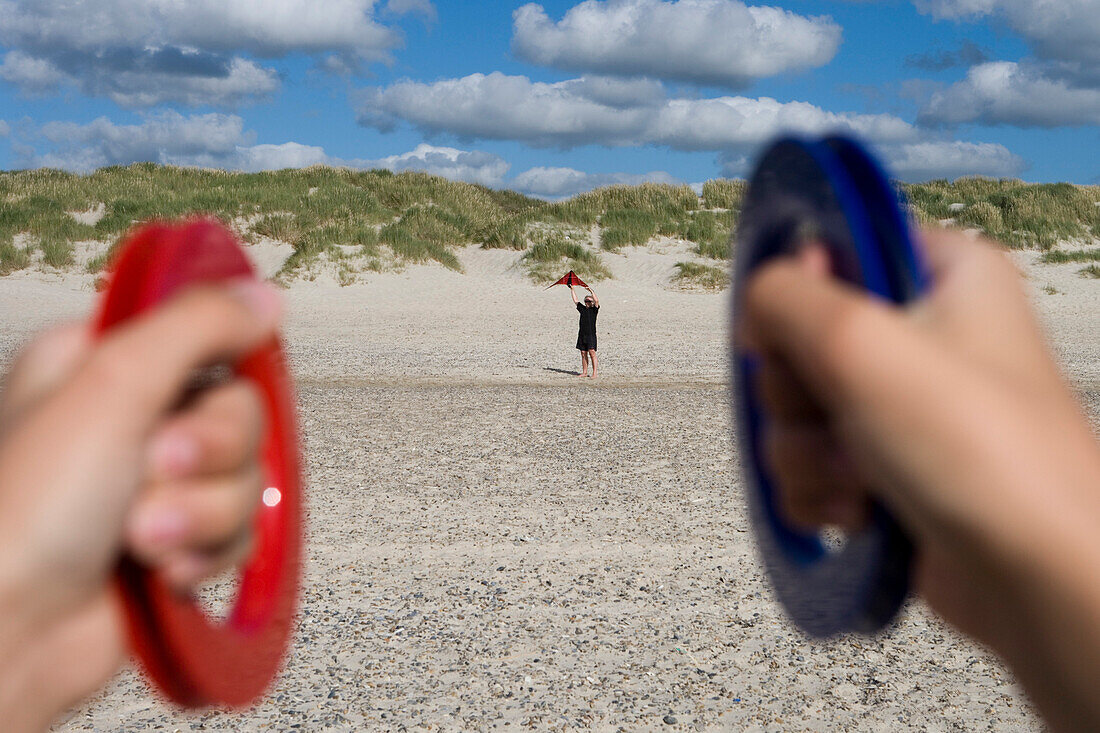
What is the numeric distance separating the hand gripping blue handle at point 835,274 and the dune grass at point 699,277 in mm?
26585

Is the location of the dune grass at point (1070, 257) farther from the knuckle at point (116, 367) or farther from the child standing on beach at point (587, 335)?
the knuckle at point (116, 367)

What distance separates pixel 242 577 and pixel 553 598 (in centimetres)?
455

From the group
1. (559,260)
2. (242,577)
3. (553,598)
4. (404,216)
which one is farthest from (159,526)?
(404,216)

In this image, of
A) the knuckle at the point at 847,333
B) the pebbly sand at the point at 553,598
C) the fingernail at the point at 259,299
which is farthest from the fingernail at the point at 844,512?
the pebbly sand at the point at 553,598

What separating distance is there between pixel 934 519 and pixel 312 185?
37891 millimetres

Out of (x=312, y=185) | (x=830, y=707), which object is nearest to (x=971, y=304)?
(x=830, y=707)

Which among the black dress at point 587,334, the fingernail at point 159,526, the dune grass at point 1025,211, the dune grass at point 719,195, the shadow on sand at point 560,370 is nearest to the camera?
the fingernail at point 159,526

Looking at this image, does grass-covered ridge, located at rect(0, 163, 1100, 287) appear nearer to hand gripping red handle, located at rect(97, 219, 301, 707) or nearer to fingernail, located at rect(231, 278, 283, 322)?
hand gripping red handle, located at rect(97, 219, 301, 707)

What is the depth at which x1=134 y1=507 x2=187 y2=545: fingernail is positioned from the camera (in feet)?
2.68

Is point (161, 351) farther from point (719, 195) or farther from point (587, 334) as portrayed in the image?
point (719, 195)

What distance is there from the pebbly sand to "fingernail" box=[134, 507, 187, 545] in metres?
3.56

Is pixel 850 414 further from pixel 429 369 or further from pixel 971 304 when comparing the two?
pixel 429 369

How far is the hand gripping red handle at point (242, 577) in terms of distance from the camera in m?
0.83

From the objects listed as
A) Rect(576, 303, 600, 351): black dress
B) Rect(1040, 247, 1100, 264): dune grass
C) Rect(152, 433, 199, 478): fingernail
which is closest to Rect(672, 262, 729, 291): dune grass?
Rect(1040, 247, 1100, 264): dune grass
